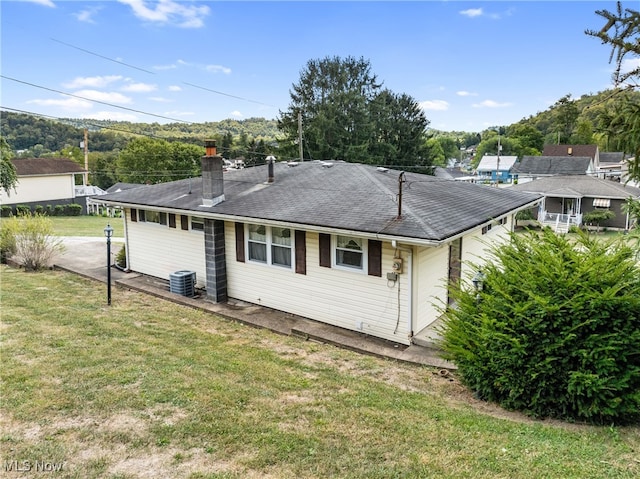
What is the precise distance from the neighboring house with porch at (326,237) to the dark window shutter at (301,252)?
28 millimetres

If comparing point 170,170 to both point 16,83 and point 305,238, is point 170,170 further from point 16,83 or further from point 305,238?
point 305,238

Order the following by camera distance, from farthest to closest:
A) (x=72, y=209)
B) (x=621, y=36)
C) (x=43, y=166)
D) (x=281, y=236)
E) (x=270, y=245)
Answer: (x=72, y=209)
(x=43, y=166)
(x=270, y=245)
(x=281, y=236)
(x=621, y=36)

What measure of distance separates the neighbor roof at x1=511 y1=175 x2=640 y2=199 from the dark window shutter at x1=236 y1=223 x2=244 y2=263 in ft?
80.9

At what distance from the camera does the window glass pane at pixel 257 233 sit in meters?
10.8

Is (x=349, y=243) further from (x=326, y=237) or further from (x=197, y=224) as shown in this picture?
(x=197, y=224)

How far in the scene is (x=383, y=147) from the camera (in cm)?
3794

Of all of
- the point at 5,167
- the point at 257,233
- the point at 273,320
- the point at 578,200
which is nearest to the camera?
the point at 273,320

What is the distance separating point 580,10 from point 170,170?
185ft

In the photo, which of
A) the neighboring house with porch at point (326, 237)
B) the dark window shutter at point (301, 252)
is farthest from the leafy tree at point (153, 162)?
the dark window shutter at point (301, 252)

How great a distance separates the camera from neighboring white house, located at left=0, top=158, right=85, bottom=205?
3750 centimetres

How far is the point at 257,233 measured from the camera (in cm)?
1091

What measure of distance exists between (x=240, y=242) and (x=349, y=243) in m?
3.27

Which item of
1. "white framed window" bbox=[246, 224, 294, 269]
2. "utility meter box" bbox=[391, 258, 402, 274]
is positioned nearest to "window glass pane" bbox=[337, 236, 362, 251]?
"utility meter box" bbox=[391, 258, 402, 274]

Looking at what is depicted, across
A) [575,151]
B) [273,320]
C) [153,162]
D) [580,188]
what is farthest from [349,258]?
[153,162]
